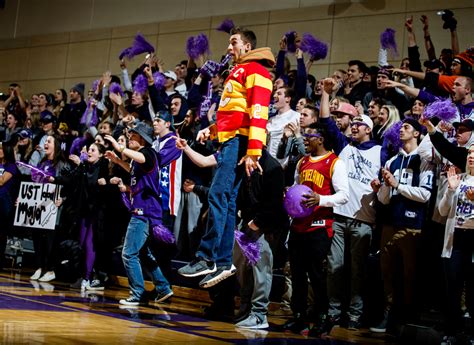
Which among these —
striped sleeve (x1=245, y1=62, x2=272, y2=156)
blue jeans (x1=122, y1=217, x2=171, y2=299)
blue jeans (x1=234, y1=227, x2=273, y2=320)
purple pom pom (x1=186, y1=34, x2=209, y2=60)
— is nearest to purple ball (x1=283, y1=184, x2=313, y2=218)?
blue jeans (x1=234, y1=227, x2=273, y2=320)

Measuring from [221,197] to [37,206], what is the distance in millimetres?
5332

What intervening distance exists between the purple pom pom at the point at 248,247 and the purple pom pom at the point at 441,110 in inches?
81.0

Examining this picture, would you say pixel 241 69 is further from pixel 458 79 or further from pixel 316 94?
pixel 316 94

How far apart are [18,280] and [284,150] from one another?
378 cm

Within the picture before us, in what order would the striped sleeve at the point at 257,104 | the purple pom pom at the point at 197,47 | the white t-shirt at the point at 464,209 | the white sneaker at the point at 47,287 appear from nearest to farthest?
1. the striped sleeve at the point at 257,104
2. the white t-shirt at the point at 464,209
3. the white sneaker at the point at 47,287
4. the purple pom pom at the point at 197,47

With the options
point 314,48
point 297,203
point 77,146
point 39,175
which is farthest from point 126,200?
point 314,48

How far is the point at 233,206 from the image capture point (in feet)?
19.1

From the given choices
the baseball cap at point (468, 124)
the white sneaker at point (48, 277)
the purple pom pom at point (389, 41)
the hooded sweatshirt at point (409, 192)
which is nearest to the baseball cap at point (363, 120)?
the hooded sweatshirt at point (409, 192)

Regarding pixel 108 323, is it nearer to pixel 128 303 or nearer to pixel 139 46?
pixel 128 303

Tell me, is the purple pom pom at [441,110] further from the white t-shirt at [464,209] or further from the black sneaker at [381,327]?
the black sneaker at [381,327]

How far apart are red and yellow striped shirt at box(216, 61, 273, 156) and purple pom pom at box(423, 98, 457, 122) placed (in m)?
2.06

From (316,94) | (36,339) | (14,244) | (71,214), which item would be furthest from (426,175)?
(14,244)

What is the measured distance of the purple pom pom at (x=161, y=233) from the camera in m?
7.88

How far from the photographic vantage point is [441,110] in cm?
709
